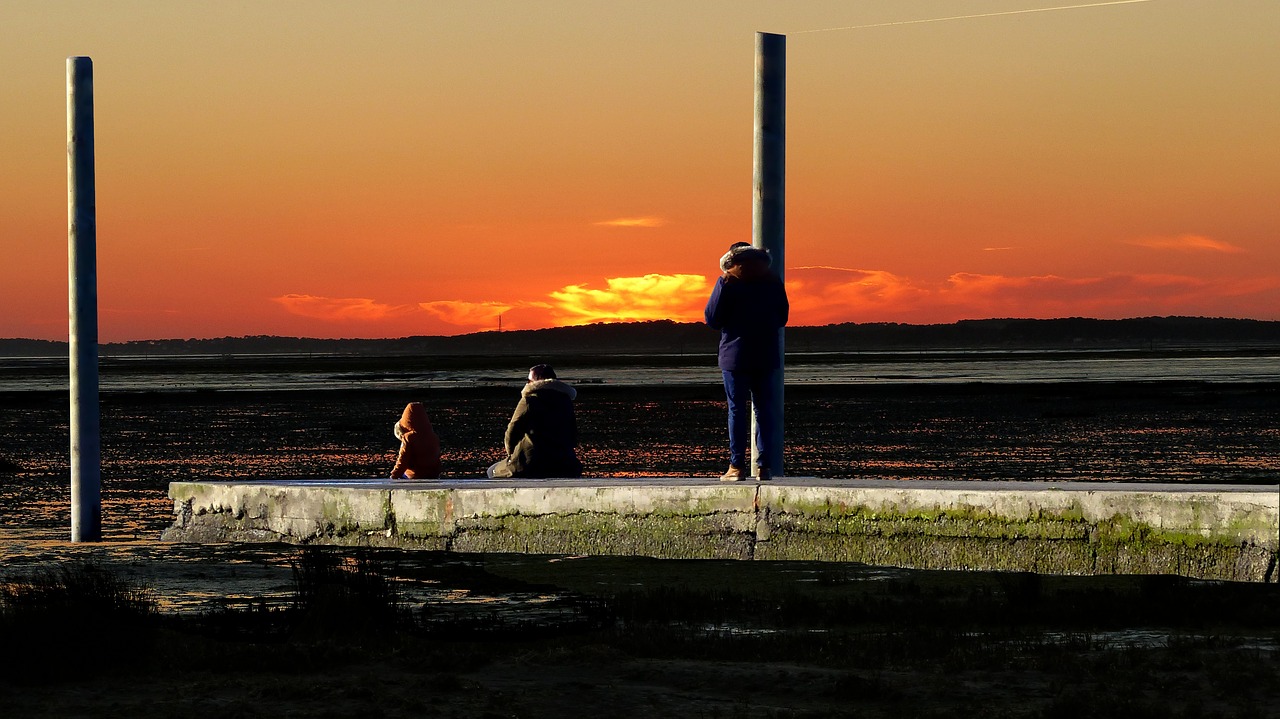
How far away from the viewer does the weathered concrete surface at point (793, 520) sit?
9758mm

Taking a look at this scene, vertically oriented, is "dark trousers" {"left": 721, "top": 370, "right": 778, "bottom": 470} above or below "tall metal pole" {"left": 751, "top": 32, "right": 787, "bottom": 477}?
below

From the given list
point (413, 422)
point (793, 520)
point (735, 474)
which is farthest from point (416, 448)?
point (793, 520)

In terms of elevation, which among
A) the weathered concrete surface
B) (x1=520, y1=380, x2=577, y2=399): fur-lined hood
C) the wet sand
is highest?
(x1=520, y1=380, x2=577, y2=399): fur-lined hood

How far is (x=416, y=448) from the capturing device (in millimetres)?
14367

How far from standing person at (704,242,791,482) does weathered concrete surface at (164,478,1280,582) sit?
57 centimetres

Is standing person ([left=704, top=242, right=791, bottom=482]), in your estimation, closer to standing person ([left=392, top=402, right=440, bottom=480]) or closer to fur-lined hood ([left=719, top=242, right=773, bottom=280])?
fur-lined hood ([left=719, top=242, right=773, bottom=280])

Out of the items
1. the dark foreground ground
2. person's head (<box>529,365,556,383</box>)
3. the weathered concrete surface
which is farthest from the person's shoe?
person's head (<box>529,365,556,383</box>)

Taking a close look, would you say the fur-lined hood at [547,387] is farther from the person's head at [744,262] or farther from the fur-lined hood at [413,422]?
the person's head at [744,262]

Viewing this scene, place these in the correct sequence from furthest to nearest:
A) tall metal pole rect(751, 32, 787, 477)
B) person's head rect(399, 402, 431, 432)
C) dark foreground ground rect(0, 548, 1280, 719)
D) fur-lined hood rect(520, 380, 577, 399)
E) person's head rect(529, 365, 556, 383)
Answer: person's head rect(399, 402, 431, 432), person's head rect(529, 365, 556, 383), fur-lined hood rect(520, 380, 577, 399), tall metal pole rect(751, 32, 787, 477), dark foreground ground rect(0, 548, 1280, 719)

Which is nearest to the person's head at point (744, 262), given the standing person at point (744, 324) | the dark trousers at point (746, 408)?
the standing person at point (744, 324)

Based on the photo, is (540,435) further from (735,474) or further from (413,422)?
(735,474)

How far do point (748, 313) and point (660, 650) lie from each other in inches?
180

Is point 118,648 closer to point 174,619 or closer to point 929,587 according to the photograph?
point 174,619

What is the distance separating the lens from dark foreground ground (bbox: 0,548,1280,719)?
636 centimetres
